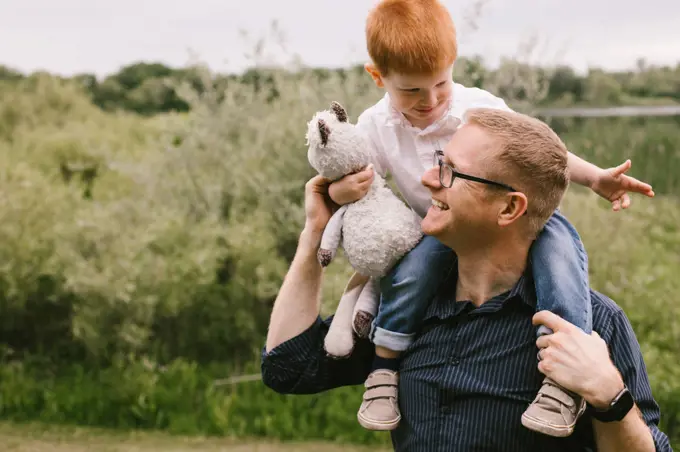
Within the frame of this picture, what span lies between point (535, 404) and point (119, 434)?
389 cm

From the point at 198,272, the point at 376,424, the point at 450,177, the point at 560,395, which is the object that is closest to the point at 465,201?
the point at 450,177

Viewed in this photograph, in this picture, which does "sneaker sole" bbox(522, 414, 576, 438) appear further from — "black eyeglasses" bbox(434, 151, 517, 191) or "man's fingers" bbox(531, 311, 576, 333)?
"black eyeglasses" bbox(434, 151, 517, 191)

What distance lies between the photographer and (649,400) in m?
2.06

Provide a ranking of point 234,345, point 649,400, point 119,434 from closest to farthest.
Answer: point 649,400, point 119,434, point 234,345

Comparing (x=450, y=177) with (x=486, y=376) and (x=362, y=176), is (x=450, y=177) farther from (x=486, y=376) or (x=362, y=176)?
(x=486, y=376)

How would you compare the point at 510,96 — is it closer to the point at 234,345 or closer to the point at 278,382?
the point at 234,345

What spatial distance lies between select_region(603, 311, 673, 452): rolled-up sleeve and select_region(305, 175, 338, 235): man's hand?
2.63 ft

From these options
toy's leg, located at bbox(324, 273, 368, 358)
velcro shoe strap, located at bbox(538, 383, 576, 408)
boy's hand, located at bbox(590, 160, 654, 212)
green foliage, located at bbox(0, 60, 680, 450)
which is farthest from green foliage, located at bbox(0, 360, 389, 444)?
velcro shoe strap, located at bbox(538, 383, 576, 408)

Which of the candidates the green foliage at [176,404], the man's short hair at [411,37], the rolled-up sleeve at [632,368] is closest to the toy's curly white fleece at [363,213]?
the man's short hair at [411,37]

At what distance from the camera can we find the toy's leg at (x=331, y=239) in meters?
2.27

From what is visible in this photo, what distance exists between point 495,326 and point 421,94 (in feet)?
2.03

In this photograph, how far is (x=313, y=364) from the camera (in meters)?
2.46

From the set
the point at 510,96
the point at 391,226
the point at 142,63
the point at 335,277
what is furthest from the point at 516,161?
the point at 142,63

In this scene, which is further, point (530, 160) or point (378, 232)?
point (378, 232)
